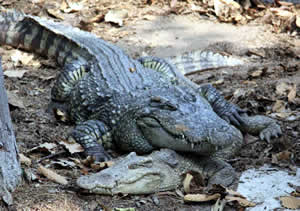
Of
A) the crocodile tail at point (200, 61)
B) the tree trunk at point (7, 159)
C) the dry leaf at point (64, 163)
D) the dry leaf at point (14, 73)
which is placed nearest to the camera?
the tree trunk at point (7, 159)

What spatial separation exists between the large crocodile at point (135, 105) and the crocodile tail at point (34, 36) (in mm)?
22

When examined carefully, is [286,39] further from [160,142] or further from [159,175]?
[159,175]

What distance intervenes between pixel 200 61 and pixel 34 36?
236cm

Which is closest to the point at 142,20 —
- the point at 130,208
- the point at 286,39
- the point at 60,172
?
the point at 286,39

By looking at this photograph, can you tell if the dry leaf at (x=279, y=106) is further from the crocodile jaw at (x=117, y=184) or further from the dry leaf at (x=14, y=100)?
the dry leaf at (x=14, y=100)

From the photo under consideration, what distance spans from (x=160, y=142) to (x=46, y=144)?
0.99m

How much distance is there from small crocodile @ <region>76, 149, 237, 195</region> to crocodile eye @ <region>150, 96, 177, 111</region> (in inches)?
17.9

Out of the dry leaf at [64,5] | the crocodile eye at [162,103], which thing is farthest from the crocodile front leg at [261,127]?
the dry leaf at [64,5]

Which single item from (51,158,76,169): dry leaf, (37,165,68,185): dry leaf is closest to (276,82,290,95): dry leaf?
(51,158,76,169): dry leaf

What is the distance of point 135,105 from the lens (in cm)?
450

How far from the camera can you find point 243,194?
136 inches

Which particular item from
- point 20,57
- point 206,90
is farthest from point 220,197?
point 20,57

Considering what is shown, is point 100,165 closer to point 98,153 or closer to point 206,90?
point 98,153

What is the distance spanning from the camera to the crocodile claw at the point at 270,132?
4.38 m
